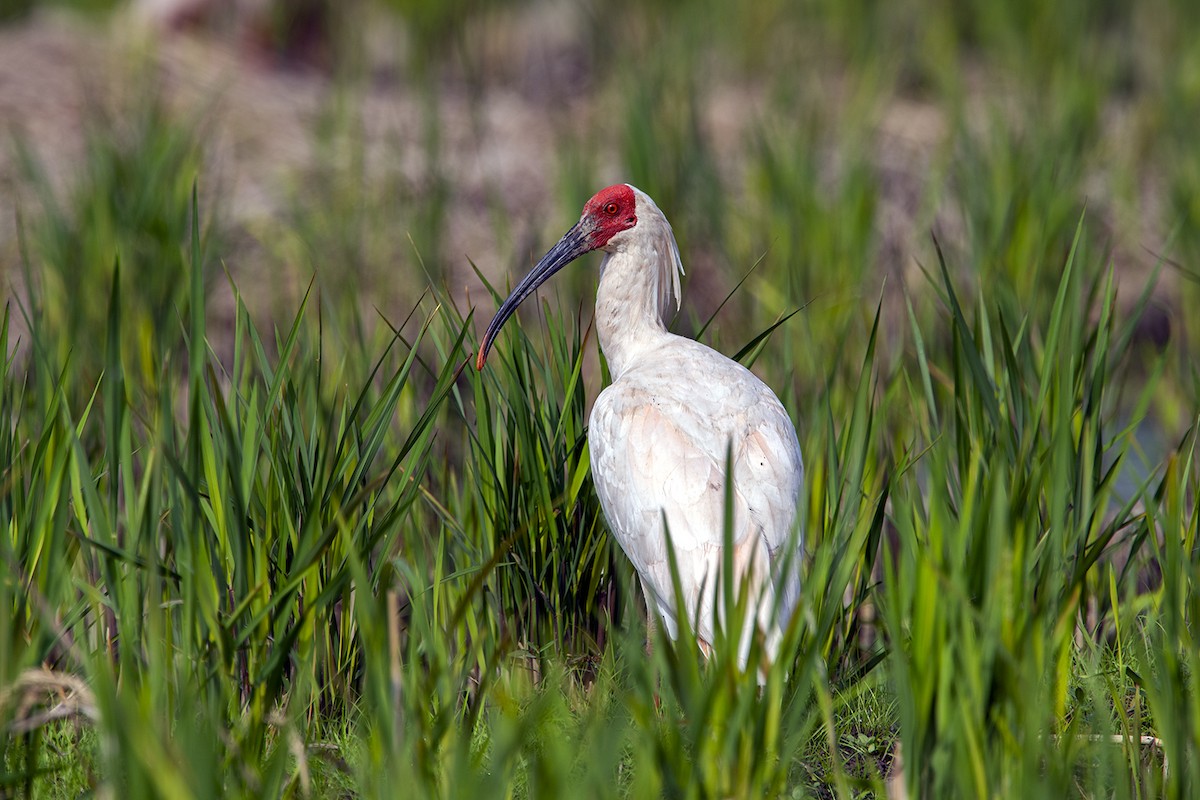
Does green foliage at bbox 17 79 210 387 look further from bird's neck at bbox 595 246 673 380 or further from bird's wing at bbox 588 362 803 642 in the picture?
bird's wing at bbox 588 362 803 642

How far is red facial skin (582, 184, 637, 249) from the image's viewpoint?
11.0 feet

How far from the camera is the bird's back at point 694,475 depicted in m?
2.72

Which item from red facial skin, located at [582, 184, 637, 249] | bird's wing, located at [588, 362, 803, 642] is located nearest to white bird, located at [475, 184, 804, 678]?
bird's wing, located at [588, 362, 803, 642]

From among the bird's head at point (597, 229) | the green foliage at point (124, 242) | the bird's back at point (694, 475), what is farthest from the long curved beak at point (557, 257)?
the green foliage at point (124, 242)

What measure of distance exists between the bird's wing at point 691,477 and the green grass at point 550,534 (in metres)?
0.11

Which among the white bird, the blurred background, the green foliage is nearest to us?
the white bird

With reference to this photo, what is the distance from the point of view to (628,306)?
3.34m

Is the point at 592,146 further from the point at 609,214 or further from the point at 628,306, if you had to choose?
the point at 628,306

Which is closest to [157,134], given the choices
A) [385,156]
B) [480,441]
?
[385,156]

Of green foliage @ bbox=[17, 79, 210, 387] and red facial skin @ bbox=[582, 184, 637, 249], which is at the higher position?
red facial skin @ bbox=[582, 184, 637, 249]

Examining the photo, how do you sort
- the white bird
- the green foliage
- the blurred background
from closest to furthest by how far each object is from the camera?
the white bird, the green foliage, the blurred background

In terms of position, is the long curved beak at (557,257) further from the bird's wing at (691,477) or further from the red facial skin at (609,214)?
the bird's wing at (691,477)

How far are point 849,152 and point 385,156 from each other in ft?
7.34

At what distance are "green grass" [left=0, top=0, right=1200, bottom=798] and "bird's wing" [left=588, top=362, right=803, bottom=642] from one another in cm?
11
